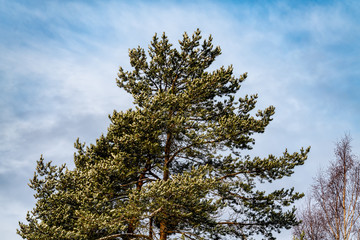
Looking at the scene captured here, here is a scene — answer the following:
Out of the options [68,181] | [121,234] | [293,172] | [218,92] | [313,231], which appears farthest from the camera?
[313,231]

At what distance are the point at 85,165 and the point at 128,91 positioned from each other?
12.8 ft

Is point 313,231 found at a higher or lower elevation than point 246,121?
lower

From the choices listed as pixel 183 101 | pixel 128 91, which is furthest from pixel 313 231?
pixel 128 91

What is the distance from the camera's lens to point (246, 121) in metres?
11.9

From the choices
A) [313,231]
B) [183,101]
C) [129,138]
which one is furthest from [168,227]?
[313,231]

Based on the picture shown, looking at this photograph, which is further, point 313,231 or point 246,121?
point 313,231

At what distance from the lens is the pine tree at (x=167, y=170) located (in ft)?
32.8

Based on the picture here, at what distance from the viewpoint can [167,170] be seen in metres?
12.0

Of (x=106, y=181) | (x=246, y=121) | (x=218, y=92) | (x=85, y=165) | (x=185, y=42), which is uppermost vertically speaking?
(x=185, y=42)

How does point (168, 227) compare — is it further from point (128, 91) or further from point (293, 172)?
point (128, 91)

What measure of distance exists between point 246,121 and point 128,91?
5299 millimetres

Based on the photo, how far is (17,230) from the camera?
10.6 metres

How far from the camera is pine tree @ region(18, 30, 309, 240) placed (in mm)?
9984

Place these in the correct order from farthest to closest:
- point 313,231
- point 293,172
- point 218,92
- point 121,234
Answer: point 313,231 → point 218,92 → point 293,172 → point 121,234
